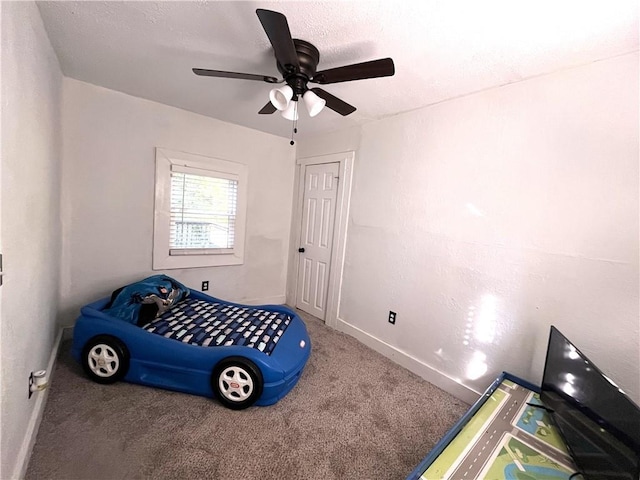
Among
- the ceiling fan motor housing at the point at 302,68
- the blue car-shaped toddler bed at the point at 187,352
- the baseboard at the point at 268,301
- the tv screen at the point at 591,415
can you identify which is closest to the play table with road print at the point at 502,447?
the tv screen at the point at 591,415

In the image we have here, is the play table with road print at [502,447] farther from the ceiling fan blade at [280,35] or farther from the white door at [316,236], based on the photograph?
the white door at [316,236]

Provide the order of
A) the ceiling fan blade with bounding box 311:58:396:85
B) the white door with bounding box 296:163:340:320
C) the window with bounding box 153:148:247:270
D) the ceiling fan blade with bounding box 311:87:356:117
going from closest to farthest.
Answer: the ceiling fan blade with bounding box 311:58:396:85, the ceiling fan blade with bounding box 311:87:356:117, the window with bounding box 153:148:247:270, the white door with bounding box 296:163:340:320

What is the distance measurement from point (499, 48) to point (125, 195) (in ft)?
10.9

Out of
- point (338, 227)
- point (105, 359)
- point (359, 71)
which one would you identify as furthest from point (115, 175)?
point (359, 71)

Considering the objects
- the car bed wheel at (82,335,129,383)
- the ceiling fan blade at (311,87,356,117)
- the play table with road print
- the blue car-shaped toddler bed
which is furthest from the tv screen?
the car bed wheel at (82,335,129,383)

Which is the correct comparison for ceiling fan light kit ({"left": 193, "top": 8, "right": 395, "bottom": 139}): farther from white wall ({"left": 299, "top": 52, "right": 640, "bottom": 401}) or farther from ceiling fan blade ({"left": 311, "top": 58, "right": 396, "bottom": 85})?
white wall ({"left": 299, "top": 52, "right": 640, "bottom": 401})

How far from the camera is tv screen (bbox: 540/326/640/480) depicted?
94cm

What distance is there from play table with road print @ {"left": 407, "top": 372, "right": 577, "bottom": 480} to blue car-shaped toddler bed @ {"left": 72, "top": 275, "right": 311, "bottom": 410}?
1.06m

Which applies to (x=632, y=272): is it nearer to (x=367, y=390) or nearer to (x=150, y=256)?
(x=367, y=390)

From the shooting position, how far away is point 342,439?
1.66 m

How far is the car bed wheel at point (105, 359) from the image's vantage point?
191cm

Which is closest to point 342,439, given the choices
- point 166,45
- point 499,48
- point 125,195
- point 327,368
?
point 327,368

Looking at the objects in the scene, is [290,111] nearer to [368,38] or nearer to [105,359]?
[368,38]

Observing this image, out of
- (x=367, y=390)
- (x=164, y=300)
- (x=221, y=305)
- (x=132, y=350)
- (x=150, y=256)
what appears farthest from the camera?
(x=150, y=256)
